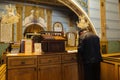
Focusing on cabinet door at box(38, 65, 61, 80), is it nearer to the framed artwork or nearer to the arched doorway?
the arched doorway

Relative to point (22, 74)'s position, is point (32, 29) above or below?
above

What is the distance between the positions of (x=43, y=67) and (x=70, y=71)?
576mm

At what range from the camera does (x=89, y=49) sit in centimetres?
270

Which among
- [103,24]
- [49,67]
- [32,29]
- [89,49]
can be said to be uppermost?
[32,29]

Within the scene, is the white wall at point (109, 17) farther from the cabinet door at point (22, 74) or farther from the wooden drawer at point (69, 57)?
the cabinet door at point (22, 74)

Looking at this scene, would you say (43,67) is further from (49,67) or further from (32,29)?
(32,29)

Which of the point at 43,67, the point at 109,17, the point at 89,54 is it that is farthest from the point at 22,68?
the point at 109,17

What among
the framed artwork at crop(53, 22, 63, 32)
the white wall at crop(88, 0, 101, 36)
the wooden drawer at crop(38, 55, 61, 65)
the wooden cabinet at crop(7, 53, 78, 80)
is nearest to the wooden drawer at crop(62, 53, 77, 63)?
the wooden cabinet at crop(7, 53, 78, 80)

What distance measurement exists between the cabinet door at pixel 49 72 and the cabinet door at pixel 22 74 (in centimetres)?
11

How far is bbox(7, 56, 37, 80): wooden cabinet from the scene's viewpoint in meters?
2.21

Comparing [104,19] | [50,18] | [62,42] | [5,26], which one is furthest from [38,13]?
[62,42]

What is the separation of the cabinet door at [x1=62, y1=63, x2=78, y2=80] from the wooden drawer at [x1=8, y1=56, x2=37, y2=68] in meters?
0.60

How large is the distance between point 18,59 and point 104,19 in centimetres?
348

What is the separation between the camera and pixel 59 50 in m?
2.68
